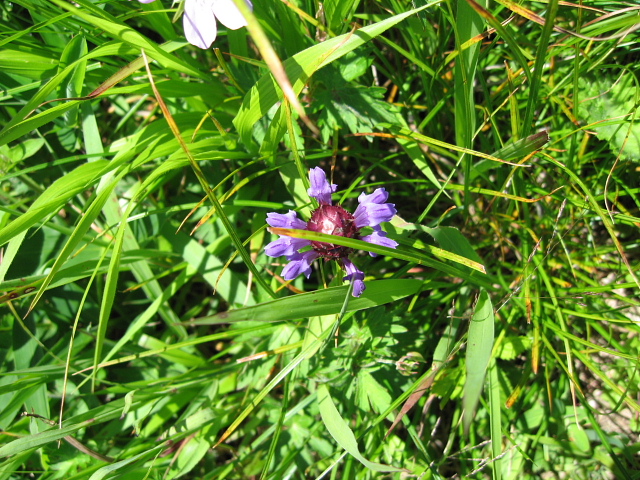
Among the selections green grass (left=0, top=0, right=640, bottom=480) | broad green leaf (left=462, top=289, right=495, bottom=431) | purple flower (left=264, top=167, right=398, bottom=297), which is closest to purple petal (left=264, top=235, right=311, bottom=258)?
purple flower (left=264, top=167, right=398, bottom=297)

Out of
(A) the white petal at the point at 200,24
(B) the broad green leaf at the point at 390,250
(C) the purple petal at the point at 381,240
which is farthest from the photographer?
(A) the white petal at the point at 200,24

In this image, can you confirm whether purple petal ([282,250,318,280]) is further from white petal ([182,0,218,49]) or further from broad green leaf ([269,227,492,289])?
white petal ([182,0,218,49])

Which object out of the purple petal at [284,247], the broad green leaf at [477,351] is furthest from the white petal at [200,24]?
the broad green leaf at [477,351]

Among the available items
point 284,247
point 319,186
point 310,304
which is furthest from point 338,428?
point 319,186

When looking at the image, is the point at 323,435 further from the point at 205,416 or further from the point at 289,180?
the point at 289,180

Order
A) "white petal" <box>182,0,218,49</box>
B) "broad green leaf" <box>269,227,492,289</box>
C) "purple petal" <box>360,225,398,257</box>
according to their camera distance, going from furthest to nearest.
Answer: "white petal" <box>182,0,218,49</box> < "purple petal" <box>360,225,398,257</box> < "broad green leaf" <box>269,227,492,289</box>

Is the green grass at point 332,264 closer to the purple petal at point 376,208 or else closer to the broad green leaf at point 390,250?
the broad green leaf at point 390,250

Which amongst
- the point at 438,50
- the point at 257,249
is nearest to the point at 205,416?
the point at 257,249
